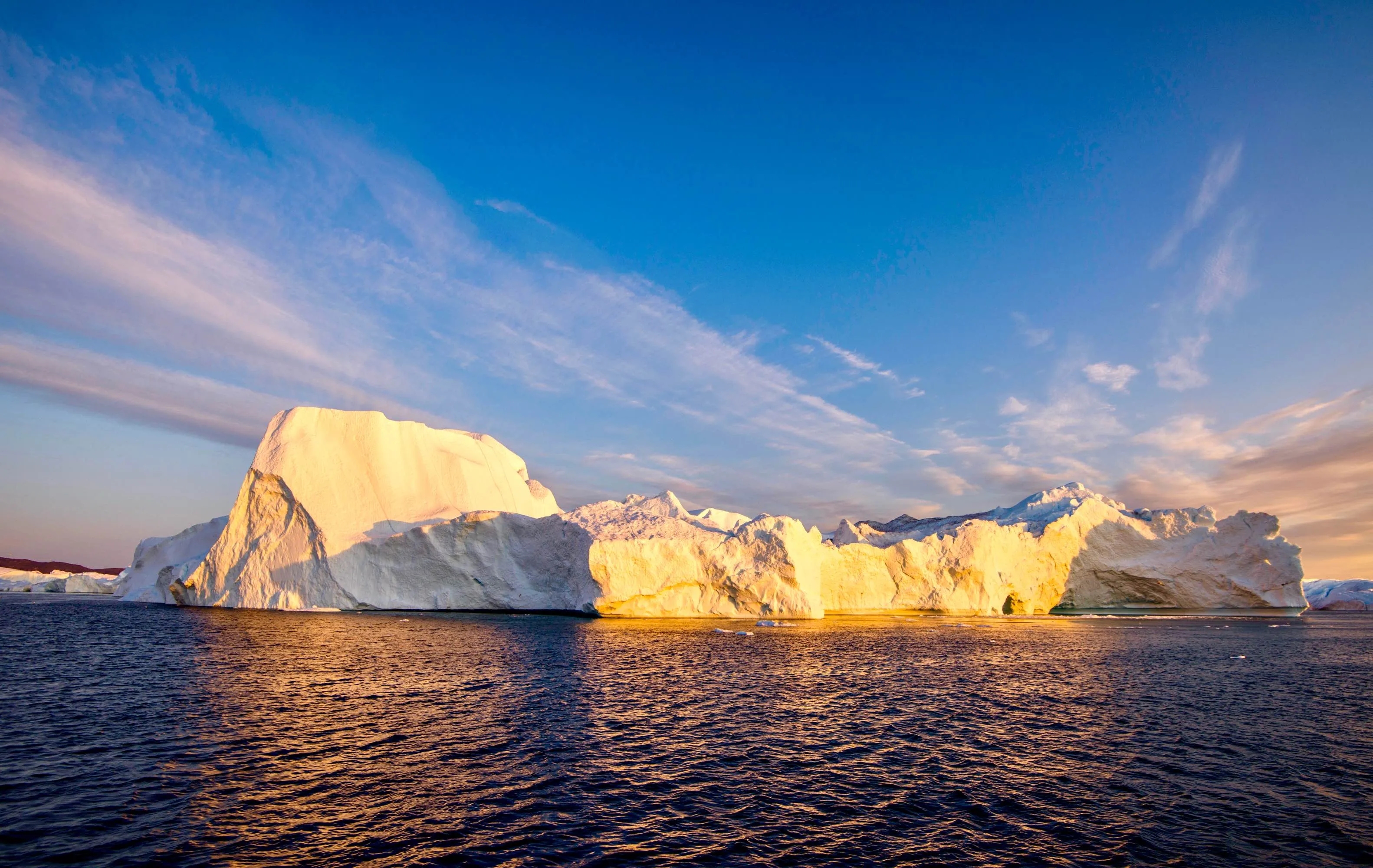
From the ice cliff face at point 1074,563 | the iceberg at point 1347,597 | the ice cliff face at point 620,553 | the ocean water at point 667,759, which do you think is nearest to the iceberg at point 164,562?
the ice cliff face at point 620,553

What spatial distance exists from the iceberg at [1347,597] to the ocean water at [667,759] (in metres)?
83.3

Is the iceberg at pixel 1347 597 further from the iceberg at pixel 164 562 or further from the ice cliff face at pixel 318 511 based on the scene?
the iceberg at pixel 164 562

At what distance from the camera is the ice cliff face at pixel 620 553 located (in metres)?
36.8

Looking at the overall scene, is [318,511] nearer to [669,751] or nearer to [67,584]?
[669,751]

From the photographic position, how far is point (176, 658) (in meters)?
19.8

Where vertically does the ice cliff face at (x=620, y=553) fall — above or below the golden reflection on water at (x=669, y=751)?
above

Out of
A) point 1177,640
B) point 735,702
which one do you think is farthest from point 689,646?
point 1177,640

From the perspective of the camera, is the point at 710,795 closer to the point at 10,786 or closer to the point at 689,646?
the point at 10,786

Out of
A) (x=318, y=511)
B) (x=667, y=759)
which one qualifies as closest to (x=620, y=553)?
(x=318, y=511)

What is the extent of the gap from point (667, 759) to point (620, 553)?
77.9 feet

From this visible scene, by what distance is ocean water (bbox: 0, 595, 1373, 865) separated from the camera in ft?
25.6

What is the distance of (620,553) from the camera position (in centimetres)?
3462

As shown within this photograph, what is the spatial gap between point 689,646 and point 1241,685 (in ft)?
54.1

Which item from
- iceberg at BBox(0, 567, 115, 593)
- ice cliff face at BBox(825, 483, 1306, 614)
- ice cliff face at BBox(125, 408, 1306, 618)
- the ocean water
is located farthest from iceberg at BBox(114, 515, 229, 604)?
ice cliff face at BBox(825, 483, 1306, 614)
